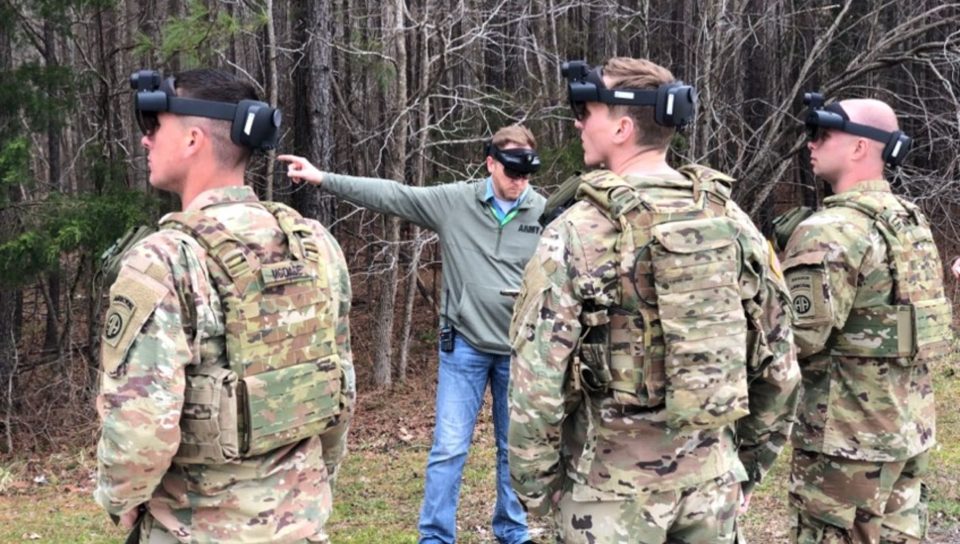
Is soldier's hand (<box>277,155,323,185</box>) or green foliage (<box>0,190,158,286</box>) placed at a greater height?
soldier's hand (<box>277,155,323,185</box>)

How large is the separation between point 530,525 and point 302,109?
21.5ft

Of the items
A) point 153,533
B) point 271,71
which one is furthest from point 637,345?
point 271,71

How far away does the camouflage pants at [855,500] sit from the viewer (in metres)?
4.14

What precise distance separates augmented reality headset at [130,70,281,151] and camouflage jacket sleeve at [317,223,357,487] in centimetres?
42

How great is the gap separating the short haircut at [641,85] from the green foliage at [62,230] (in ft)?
21.2

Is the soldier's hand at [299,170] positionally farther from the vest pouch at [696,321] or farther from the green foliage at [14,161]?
the green foliage at [14,161]

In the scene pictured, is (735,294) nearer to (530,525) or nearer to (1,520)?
(530,525)

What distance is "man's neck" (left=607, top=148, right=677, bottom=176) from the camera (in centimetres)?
306

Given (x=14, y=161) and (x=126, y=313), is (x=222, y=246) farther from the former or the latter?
(x=14, y=161)

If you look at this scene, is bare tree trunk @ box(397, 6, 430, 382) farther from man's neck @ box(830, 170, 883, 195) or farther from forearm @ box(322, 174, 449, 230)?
man's neck @ box(830, 170, 883, 195)

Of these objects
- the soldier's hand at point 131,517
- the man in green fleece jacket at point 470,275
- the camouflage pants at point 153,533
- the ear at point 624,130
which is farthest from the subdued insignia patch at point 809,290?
the soldier's hand at point 131,517

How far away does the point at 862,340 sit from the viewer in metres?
4.12

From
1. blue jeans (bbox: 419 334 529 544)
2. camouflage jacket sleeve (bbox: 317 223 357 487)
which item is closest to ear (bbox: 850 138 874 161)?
blue jeans (bbox: 419 334 529 544)

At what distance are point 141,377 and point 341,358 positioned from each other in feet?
2.52
